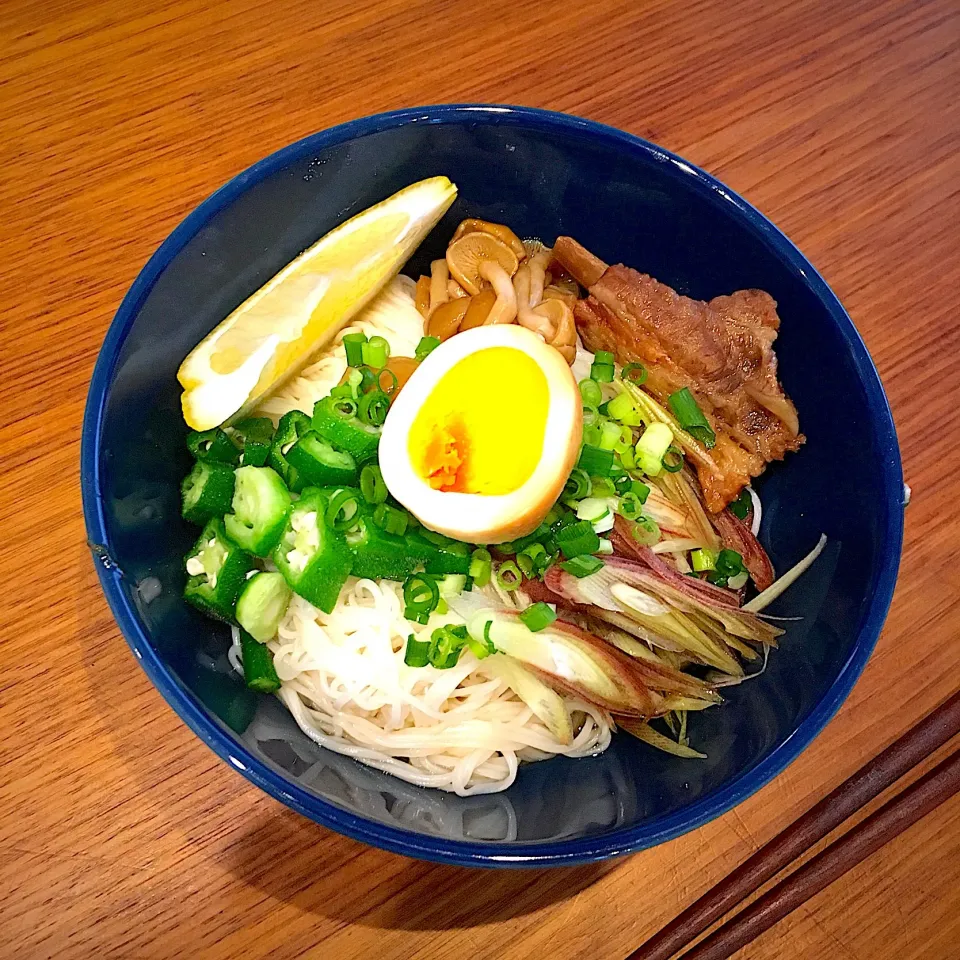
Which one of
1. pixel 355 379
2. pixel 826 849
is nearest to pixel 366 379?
pixel 355 379

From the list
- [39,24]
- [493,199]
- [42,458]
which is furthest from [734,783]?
[39,24]

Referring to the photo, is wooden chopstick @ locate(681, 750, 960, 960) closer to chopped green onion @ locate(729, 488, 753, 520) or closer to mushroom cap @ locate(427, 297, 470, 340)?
chopped green onion @ locate(729, 488, 753, 520)

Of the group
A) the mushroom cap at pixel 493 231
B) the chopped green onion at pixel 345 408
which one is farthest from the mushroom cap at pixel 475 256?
the chopped green onion at pixel 345 408

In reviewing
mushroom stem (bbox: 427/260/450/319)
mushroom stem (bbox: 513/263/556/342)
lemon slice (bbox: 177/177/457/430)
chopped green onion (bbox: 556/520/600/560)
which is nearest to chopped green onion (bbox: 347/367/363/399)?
lemon slice (bbox: 177/177/457/430)

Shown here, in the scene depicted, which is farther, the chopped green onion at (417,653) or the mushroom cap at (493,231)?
the mushroom cap at (493,231)

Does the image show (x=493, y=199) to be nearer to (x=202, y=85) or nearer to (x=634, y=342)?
(x=634, y=342)

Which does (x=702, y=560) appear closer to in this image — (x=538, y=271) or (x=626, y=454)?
(x=626, y=454)

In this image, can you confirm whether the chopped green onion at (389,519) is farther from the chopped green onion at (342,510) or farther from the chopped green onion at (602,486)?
the chopped green onion at (602,486)
